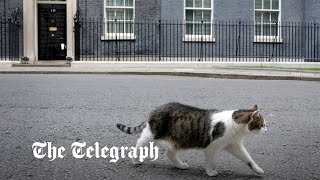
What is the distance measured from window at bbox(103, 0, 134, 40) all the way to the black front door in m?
2.17

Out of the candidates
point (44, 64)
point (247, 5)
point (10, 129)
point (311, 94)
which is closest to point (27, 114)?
point (10, 129)

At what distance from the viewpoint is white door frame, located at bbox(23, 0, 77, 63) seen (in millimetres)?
22484

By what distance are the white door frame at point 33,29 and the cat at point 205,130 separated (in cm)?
1895

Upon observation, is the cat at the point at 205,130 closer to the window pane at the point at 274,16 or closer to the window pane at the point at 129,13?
the window pane at the point at 129,13

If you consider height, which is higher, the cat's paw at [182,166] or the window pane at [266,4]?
the window pane at [266,4]

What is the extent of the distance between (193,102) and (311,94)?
3.45m

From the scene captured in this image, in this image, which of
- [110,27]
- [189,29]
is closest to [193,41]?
[189,29]

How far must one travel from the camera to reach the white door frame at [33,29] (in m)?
22.5

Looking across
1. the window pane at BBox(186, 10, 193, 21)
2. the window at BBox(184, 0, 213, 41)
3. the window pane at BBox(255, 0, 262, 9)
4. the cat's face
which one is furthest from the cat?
the window pane at BBox(255, 0, 262, 9)

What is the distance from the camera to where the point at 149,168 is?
13.6ft

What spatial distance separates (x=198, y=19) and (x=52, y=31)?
6966 mm

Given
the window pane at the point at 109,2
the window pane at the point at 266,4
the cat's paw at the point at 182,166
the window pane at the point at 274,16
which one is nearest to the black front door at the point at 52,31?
the window pane at the point at 109,2

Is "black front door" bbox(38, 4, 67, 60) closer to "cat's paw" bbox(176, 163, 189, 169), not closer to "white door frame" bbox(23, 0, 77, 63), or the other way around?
"white door frame" bbox(23, 0, 77, 63)

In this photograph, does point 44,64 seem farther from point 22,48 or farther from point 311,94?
point 311,94
